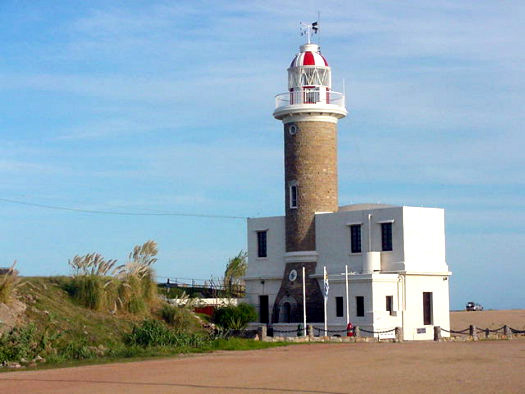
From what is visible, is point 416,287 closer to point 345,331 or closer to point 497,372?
point 345,331

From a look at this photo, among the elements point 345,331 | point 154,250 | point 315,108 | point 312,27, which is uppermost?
point 312,27

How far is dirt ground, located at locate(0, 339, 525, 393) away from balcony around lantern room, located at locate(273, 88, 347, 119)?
13.5m

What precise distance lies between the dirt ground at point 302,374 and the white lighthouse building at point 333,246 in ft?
29.3

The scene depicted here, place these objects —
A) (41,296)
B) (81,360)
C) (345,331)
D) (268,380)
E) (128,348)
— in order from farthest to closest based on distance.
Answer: (345,331)
(41,296)
(128,348)
(81,360)
(268,380)

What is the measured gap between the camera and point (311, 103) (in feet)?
126

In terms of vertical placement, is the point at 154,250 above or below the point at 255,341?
Result: above

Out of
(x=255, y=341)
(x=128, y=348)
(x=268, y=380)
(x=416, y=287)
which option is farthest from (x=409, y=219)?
(x=268, y=380)

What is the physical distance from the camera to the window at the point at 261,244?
41.2 metres

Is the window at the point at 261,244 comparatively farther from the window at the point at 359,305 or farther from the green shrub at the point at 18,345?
the green shrub at the point at 18,345

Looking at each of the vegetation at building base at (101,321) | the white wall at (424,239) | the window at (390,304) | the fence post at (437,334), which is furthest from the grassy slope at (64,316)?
the fence post at (437,334)

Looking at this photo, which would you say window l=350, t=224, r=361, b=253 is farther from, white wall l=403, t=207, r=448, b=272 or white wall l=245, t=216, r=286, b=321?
white wall l=245, t=216, r=286, b=321

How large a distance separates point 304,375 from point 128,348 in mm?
9365

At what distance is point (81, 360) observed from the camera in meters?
25.8

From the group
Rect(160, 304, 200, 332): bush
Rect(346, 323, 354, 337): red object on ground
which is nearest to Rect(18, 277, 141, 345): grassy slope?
Rect(160, 304, 200, 332): bush
